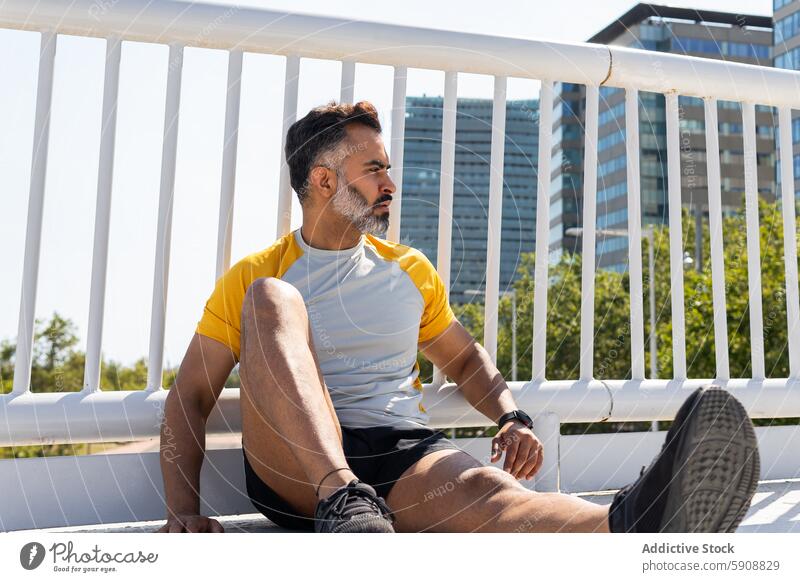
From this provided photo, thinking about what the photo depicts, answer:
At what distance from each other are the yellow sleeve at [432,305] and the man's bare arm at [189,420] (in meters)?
0.60

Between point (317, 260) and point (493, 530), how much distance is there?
923 mm

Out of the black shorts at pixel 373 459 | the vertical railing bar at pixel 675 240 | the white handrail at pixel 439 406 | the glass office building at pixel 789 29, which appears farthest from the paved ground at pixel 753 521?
the glass office building at pixel 789 29

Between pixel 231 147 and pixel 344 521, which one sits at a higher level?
pixel 231 147

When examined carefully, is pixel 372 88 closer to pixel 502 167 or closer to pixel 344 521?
pixel 502 167

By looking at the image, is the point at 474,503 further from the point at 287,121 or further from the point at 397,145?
the point at 287,121

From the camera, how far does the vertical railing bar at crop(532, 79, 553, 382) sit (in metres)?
2.59

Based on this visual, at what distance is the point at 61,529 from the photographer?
2.09m

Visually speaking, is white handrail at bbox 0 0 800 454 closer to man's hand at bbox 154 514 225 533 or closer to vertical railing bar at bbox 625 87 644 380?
vertical railing bar at bbox 625 87 644 380

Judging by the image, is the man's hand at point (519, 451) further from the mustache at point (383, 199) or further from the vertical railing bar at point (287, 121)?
the vertical railing bar at point (287, 121)

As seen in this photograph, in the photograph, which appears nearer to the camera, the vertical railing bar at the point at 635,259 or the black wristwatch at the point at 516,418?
the black wristwatch at the point at 516,418

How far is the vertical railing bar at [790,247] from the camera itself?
2.88m

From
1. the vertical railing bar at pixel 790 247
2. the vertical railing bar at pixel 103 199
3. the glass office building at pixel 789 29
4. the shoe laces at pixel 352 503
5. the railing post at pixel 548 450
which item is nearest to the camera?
the shoe laces at pixel 352 503

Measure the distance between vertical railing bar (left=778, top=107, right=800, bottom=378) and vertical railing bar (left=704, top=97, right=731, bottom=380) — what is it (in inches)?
8.7

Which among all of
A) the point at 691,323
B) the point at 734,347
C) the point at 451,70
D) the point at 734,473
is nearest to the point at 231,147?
the point at 451,70
